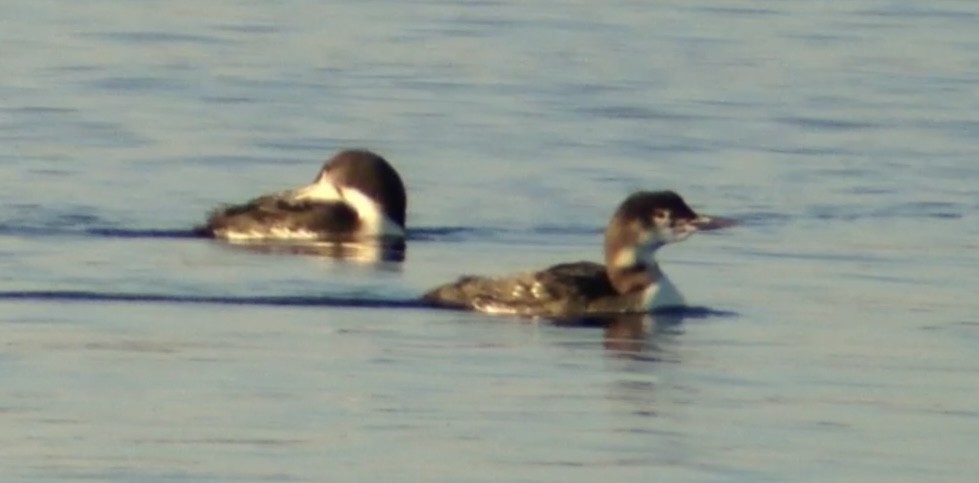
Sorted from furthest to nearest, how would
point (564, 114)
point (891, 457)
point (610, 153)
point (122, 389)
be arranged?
point (564, 114) → point (610, 153) → point (122, 389) → point (891, 457)

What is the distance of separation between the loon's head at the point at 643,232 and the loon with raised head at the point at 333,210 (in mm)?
3897

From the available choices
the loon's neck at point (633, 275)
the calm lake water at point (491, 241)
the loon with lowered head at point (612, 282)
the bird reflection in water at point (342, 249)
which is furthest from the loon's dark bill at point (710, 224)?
the bird reflection in water at point (342, 249)

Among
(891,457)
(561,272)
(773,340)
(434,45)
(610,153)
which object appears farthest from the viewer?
(434,45)

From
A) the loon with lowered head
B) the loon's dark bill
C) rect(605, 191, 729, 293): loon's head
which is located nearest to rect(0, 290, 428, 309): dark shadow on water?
the loon with lowered head

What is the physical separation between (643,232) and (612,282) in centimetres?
35

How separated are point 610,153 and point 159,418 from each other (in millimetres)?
12678

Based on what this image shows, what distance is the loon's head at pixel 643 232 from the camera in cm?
1994

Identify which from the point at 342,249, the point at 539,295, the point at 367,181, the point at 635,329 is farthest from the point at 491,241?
the point at 635,329

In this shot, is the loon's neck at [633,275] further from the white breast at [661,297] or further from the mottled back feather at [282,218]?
the mottled back feather at [282,218]

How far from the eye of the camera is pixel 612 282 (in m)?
19.9

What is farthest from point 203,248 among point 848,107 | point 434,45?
point 434,45

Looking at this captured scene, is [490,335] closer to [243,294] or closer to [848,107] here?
[243,294]

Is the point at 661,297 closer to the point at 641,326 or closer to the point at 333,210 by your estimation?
the point at 641,326

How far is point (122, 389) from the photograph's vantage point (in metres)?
15.9
